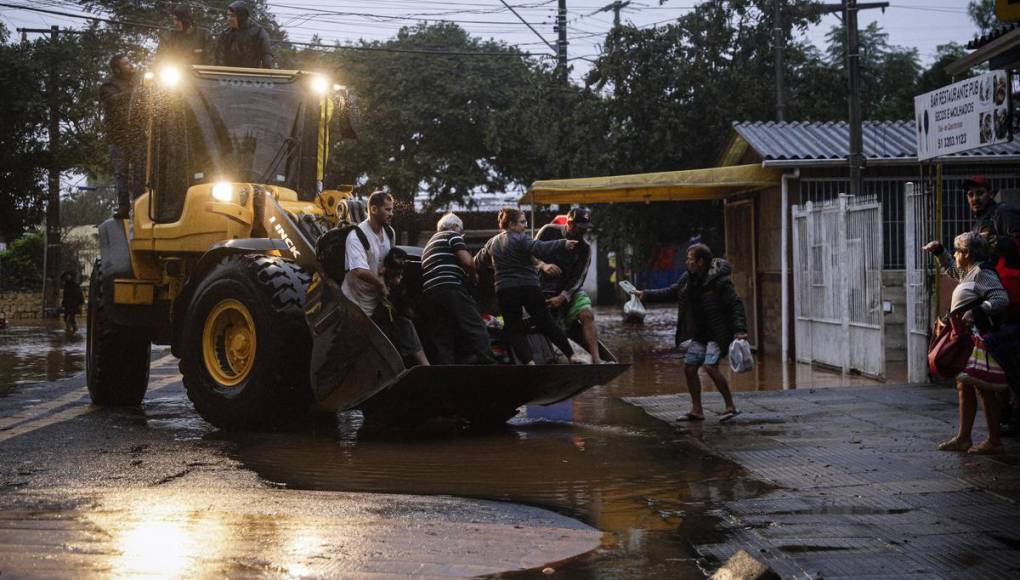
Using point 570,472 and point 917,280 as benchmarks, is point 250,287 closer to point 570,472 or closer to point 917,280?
point 570,472

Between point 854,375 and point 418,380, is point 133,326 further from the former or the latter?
point 854,375

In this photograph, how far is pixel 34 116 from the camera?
39188mm

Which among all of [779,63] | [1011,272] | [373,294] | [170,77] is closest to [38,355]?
[170,77]

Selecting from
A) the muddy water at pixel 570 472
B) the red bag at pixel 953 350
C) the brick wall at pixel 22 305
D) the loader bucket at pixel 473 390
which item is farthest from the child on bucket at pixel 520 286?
the brick wall at pixel 22 305

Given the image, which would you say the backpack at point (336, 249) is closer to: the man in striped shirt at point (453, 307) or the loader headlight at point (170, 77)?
the man in striped shirt at point (453, 307)

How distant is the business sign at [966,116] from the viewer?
13.0m

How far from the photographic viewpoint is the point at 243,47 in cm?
1360

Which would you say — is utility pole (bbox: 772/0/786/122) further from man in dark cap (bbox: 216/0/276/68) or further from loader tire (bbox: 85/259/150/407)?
loader tire (bbox: 85/259/150/407)

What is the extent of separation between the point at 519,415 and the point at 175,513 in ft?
19.3

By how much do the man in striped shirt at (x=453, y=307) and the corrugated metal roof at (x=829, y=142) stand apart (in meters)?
9.47

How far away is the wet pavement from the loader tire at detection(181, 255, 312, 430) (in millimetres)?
258

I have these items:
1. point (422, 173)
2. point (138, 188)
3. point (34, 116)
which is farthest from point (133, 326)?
point (422, 173)

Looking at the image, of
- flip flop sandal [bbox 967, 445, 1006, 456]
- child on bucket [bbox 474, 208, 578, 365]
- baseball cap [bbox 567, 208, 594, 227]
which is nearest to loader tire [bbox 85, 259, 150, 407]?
child on bucket [bbox 474, 208, 578, 365]

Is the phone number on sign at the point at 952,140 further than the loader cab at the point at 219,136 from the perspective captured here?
Yes
